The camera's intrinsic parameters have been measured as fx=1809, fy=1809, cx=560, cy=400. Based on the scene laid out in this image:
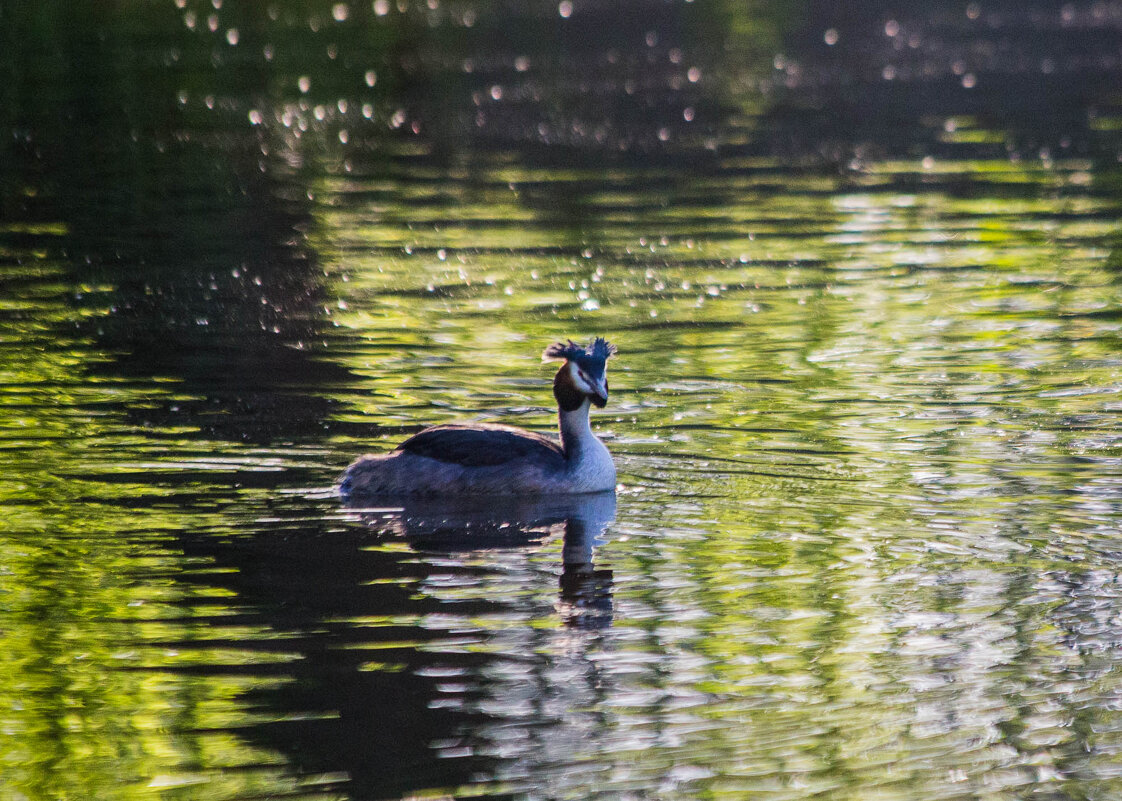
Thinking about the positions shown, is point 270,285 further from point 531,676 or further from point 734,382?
point 531,676

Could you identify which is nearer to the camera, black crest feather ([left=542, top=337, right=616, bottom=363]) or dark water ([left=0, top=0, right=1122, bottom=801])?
dark water ([left=0, top=0, right=1122, bottom=801])

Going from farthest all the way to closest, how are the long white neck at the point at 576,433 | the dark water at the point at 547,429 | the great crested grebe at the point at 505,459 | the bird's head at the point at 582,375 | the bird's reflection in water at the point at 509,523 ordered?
1. the bird's head at the point at 582,375
2. the long white neck at the point at 576,433
3. the great crested grebe at the point at 505,459
4. the bird's reflection in water at the point at 509,523
5. the dark water at the point at 547,429

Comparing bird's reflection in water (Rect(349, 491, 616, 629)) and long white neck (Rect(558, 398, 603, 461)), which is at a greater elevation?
long white neck (Rect(558, 398, 603, 461))

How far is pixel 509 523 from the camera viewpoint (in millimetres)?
12922

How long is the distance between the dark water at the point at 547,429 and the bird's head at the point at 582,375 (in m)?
0.74

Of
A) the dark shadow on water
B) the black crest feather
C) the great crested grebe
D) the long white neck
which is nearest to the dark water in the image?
the dark shadow on water

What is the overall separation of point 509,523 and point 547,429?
2764 mm

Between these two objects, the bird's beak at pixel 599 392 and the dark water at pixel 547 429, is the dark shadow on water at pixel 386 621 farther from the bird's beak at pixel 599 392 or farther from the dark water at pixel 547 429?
the bird's beak at pixel 599 392

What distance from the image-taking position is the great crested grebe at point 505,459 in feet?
43.4

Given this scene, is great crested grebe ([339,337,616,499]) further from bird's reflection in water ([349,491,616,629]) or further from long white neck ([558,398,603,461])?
bird's reflection in water ([349,491,616,629])

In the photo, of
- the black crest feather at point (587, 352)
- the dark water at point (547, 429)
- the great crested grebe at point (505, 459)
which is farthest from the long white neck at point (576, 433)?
the dark water at point (547, 429)

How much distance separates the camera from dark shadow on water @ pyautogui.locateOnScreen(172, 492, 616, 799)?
867cm

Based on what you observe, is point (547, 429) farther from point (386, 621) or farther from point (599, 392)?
point (386, 621)

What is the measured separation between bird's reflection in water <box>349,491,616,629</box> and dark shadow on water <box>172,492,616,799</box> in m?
0.02
